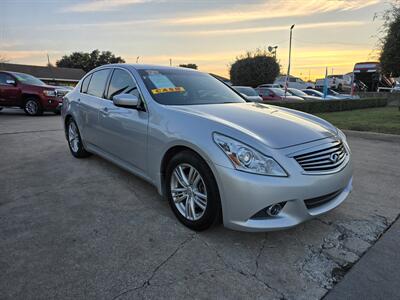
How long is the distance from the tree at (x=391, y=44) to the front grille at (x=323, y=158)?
10517mm

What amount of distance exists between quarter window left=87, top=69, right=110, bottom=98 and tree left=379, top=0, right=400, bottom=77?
1074cm

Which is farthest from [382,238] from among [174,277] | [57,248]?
[57,248]

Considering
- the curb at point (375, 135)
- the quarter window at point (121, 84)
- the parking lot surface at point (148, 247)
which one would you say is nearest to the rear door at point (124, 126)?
the quarter window at point (121, 84)

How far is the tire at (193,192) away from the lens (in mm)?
2634

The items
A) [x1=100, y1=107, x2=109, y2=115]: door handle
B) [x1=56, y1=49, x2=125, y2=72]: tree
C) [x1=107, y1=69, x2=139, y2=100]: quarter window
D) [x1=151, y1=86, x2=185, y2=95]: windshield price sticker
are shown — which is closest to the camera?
[x1=151, y1=86, x2=185, y2=95]: windshield price sticker

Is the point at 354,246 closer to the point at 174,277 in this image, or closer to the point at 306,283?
the point at 306,283

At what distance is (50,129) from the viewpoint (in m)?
8.45

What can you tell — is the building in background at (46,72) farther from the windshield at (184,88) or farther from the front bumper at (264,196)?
the front bumper at (264,196)

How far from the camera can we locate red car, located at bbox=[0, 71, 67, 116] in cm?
1132

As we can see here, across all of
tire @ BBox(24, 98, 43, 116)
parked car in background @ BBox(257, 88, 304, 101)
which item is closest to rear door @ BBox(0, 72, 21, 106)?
tire @ BBox(24, 98, 43, 116)

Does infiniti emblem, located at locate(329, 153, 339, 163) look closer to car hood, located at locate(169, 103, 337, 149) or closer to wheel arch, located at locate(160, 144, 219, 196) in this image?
car hood, located at locate(169, 103, 337, 149)

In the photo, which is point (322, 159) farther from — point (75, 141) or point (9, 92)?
point (9, 92)

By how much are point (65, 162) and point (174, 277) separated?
362cm

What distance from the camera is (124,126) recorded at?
3.69 meters
